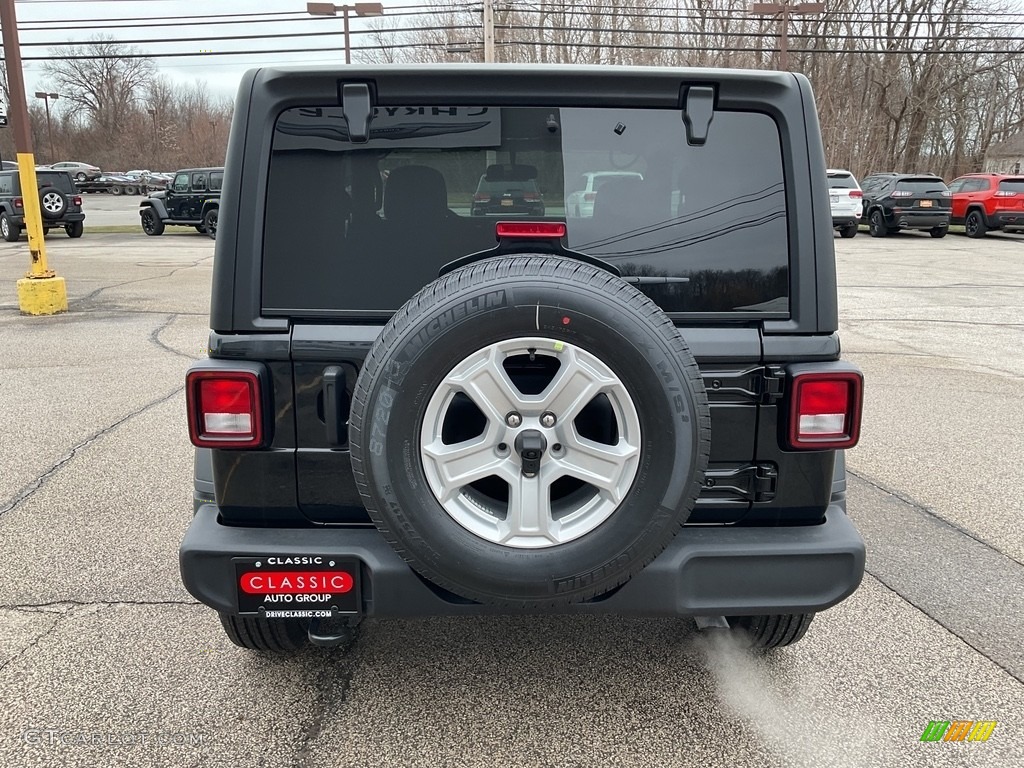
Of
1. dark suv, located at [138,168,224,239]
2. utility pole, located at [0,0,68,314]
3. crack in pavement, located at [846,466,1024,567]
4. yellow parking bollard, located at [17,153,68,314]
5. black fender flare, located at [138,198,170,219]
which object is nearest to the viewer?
crack in pavement, located at [846,466,1024,567]

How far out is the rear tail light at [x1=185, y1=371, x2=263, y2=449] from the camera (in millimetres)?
2230

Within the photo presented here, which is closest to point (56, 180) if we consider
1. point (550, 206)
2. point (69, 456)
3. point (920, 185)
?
point (69, 456)

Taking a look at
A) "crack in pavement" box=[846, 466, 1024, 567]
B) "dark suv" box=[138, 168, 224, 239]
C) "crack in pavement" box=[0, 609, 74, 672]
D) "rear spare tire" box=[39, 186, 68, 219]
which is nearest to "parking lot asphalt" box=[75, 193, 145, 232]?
"dark suv" box=[138, 168, 224, 239]

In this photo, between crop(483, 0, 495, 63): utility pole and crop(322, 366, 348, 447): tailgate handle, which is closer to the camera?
crop(322, 366, 348, 447): tailgate handle

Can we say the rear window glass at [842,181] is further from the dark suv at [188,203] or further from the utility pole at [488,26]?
the dark suv at [188,203]

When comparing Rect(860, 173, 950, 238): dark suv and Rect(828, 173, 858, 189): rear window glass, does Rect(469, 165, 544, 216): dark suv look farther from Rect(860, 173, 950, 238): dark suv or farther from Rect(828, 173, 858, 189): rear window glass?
Rect(860, 173, 950, 238): dark suv

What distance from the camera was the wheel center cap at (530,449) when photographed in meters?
2.00

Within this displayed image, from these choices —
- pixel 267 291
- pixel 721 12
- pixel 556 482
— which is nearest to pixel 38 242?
pixel 267 291

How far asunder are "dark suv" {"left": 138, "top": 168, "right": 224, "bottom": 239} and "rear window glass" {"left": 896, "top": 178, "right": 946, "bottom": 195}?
63.2ft

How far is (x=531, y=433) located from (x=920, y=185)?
2354cm

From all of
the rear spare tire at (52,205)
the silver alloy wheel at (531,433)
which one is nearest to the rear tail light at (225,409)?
the silver alloy wheel at (531,433)

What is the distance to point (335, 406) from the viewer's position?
2.24 meters

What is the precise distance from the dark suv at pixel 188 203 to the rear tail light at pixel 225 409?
21768mm

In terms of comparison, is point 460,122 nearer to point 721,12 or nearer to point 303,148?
point 303,148
